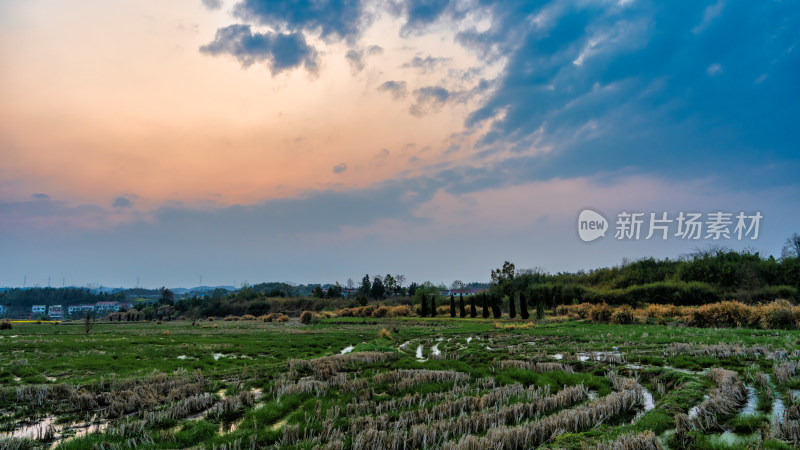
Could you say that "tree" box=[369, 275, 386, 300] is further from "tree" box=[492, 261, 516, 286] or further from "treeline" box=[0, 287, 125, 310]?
"treeline" box=[0, 287, 125, 310]

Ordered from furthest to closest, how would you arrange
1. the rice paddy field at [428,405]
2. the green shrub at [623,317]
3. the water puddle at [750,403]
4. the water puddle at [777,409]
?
the green shrub at [623,317]
the water puddle at [750,403]
the water puddle at [777,409]
the rice paddy field at [428,405]

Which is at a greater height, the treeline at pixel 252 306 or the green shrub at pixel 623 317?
the green shrub at pixel 623 317

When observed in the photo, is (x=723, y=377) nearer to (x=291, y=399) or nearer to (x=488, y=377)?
(x=488, y=377)

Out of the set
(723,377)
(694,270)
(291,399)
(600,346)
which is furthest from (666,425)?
(694,270)

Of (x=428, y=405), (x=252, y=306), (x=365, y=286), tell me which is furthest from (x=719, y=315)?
(x=365, y=286)

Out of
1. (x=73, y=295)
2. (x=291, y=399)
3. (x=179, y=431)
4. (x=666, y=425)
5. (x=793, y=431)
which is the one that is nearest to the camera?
(x=793, y=431)

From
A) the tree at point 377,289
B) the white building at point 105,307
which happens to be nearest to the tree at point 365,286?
the tree at point 377,289

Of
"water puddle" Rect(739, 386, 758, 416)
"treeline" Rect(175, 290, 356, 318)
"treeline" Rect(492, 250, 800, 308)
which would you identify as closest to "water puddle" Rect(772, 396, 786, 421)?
"water puddle" Rect(739, 386, 758, 416)

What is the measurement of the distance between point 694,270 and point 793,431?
6853 cm

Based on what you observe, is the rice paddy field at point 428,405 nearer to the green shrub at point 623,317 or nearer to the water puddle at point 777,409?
the water puddle at point 777,409

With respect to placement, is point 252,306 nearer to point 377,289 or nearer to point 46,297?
point 377,289

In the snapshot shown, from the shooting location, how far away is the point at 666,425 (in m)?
7.89

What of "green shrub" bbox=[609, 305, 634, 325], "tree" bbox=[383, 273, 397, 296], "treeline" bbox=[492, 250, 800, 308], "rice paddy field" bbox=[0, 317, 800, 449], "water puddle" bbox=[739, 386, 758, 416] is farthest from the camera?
"tree" bbox=[383, 273, 397, 296]

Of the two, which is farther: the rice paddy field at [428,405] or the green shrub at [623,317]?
the green shrub at [623,317]
